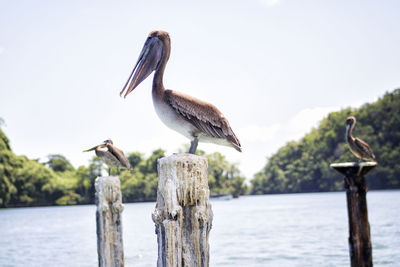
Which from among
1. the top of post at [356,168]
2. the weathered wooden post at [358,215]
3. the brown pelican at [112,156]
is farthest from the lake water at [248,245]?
the top of post at [356,168]

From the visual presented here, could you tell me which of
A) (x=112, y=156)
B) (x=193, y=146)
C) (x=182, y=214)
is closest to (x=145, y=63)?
(x=193, y=146)

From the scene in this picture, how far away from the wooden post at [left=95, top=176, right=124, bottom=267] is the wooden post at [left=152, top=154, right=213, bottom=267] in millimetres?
3635

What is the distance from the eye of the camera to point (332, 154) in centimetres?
8319

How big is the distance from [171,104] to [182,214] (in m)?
1.03

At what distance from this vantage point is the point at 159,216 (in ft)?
9.94

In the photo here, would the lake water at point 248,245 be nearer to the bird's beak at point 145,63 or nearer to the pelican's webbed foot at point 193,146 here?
the pelican's webbed foot at point 193,146

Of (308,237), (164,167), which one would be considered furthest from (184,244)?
(308,237)

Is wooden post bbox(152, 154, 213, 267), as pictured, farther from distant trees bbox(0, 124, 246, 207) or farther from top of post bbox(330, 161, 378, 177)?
distant trees bbox(0, 124, 246, 207)

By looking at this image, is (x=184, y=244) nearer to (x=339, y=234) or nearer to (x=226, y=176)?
(x=339, y=234)

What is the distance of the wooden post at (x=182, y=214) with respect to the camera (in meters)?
2.97

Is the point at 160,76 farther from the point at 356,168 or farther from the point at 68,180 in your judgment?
the point at 68,180

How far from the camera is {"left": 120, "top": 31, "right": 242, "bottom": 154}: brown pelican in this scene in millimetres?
3703

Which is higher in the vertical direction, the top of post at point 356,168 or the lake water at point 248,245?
the top of post at point 356,168

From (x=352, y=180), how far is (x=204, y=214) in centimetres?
218
